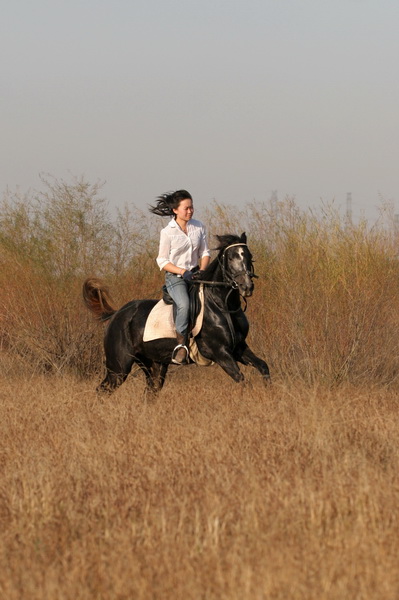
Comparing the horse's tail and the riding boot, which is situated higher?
the horse's tail

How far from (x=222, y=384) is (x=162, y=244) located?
7.42 ft

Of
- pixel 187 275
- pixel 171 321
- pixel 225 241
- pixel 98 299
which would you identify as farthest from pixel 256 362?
pixel 98 299

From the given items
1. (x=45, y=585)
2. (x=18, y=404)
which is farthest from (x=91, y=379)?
(x=45, y=585)

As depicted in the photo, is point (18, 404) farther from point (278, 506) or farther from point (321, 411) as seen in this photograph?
point (278, 506)

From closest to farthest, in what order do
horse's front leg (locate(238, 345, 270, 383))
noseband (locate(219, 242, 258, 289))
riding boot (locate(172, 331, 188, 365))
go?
noseband (locate(219, 242, 258, 289)) < horse's front leg (locate(238, 345, 270, 383)) < riding boot (locate(172, 331, 188, 365))

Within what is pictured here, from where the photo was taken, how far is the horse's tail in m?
11.2

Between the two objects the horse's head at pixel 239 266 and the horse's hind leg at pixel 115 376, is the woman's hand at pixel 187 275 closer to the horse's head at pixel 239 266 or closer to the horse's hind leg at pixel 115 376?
the horse's head at pixel 239 266

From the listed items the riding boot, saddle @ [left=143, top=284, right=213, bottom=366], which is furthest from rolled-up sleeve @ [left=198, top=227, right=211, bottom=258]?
the riding boot

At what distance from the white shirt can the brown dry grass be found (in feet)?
6.11

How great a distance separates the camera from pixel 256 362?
9664 millimetres

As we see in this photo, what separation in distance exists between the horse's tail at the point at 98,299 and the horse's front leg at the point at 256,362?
2.13m

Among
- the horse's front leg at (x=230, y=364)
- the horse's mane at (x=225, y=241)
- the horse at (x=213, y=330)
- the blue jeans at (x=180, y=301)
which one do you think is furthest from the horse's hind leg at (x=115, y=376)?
the horse's mane at (x=225, y=241)

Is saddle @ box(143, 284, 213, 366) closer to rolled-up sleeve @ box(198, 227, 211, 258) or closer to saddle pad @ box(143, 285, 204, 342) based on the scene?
saddle pad @ box(143, 285, 204, 342)

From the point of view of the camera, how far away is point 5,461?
6.93m
